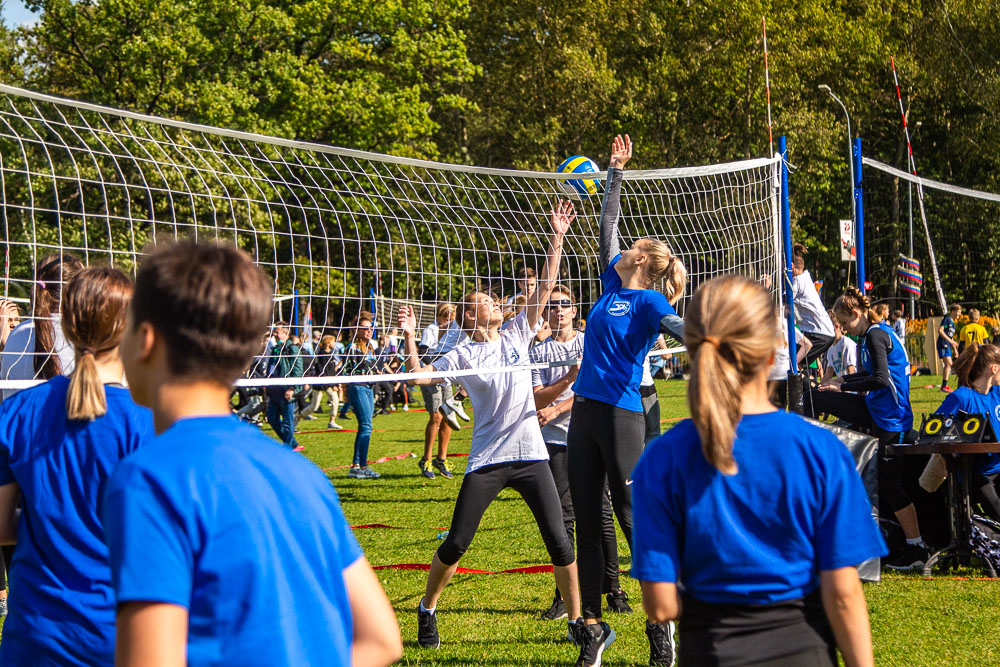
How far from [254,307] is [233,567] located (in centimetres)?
43

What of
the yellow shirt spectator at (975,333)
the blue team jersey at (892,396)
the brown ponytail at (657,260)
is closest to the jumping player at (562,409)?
the brown ponytail at (657,260)

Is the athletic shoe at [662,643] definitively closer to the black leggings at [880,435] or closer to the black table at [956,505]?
the black table at [956,505]

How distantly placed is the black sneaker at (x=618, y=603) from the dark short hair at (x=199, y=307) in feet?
15.5

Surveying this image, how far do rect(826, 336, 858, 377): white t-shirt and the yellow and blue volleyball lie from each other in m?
4.84

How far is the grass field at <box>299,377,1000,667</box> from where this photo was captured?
5219 millimetres

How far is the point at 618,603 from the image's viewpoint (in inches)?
237

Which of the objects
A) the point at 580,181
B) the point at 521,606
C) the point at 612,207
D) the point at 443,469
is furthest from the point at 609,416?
the point at 443,469

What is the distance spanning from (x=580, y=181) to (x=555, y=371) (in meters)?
Answer: 1.55

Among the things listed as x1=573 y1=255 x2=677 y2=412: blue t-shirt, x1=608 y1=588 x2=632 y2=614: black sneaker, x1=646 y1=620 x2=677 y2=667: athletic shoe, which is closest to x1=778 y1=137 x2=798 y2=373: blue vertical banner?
x1=608 y1=588 x2=632 y2=614: black sneaker

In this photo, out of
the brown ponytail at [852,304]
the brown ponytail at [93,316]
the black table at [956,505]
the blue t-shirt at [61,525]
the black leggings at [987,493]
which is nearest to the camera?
the blue t-shirt at [61,525]

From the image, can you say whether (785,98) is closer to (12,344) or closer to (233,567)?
(12,344)

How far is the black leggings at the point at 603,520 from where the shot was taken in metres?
5.78

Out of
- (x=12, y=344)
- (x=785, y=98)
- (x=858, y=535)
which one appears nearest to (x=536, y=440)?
(x=12, y=344)

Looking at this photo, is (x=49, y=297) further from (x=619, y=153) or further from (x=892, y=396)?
(x=892, y=396)
